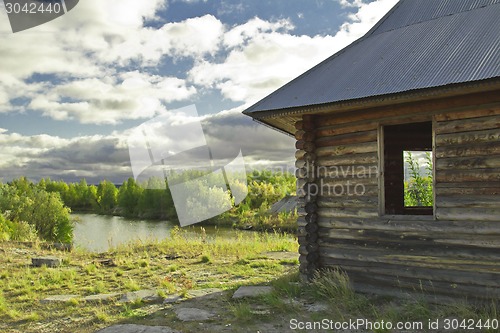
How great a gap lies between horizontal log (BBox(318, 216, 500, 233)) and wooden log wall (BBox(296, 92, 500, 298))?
1 centimetres

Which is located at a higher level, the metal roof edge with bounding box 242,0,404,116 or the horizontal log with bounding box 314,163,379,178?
the metal roof edge with bounding box 242,0,404,116

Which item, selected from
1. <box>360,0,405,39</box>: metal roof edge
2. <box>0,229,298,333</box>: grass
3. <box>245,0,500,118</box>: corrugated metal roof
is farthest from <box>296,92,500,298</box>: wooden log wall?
<box>360,0,405,39</box>: metal roof edge

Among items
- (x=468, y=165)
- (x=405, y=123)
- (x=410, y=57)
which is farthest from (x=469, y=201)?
(x=410, y=57)

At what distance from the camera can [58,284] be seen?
949cm

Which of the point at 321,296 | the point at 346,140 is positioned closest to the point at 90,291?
the point at 321,296

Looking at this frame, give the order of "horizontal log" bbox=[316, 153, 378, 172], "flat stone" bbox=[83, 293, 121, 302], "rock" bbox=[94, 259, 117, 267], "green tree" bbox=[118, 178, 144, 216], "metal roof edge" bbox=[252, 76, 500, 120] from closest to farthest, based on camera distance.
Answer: "metal roof edge" bbox=[252, 76, 500, 120]
"horizontal log" bbox=[316, 153, 378, 172]
"flat stone" bbox=[83, 293, 121, 302]
"rock" bbox=[94, 259, 117, 267]
"green tree" bbox=[118, 178, 144, 216]

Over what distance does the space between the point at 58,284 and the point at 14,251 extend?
465 cm

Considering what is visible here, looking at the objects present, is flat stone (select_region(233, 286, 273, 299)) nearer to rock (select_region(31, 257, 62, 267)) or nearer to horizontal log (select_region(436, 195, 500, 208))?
horizontal log (select_region(436, 195, 500, 208))

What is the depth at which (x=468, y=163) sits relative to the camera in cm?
653

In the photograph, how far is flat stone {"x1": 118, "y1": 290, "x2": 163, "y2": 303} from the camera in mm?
7850

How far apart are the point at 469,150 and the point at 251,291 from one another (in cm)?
406

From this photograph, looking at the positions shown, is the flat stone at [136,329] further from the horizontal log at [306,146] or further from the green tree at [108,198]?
the green tree at [108,198]

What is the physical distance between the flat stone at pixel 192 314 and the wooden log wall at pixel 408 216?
2048mm

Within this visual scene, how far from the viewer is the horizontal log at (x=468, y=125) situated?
634cm
